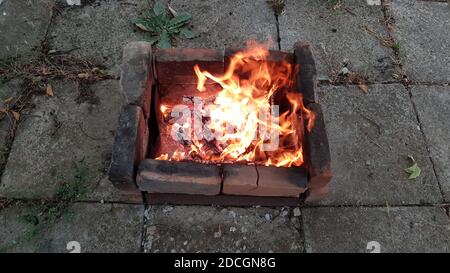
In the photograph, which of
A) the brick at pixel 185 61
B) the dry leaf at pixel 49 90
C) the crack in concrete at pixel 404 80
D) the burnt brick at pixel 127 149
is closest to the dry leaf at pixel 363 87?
the crack in concrete at pixel 404 80

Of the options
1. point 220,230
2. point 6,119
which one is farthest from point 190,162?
point 6,119

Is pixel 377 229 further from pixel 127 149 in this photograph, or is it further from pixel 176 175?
pixel 127 149

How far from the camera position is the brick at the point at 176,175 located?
9.31ft

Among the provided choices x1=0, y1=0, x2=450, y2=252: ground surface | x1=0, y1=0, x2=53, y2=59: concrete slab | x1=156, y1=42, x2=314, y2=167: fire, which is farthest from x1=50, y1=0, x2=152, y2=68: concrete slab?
x1=156, y1=42, x2=314, y2=167: fire

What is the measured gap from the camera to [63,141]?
361 cm

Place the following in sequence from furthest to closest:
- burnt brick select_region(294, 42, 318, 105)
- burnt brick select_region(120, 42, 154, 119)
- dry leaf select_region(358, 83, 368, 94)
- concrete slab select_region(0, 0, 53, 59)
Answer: concrete slab select_region(0, 0, 53, 59) → dry leaf select_region(358, 83, 368, 94) → burnt brick select_region(294, 42, 318, 105) → burnt brick select_region(120, 42, 154, 119)

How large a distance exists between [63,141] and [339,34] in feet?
9.83

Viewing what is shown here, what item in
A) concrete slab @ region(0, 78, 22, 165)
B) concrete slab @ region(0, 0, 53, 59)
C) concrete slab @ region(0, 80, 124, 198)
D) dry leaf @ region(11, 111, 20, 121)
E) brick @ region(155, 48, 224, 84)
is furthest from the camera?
concrete slab @ region(0, 0, 53, 59)

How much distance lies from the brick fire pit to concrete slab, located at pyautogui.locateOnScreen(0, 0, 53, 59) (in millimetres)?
1634

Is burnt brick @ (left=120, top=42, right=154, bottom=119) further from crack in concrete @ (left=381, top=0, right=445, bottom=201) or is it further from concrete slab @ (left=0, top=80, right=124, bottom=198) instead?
crack in concrete @ (left=381, top=0, right=445, bottom=201)

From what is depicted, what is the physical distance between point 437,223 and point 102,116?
2.98m

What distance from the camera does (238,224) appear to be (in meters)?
3.23

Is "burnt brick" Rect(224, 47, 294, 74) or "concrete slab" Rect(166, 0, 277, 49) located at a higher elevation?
"burnt brick" Rect(224, 47, 294, 74)

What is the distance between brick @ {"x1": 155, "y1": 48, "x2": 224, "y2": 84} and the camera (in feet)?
10.7
